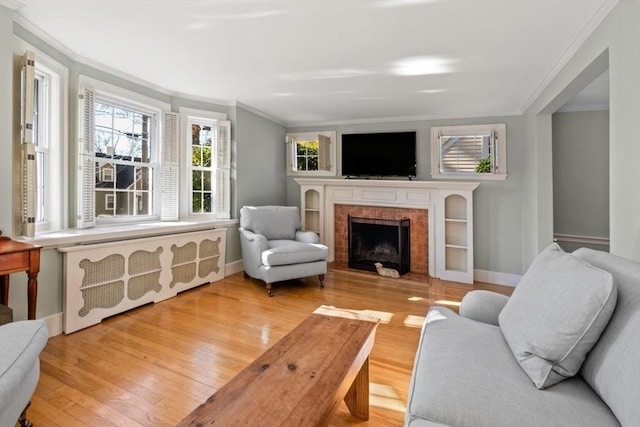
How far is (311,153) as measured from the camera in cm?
538

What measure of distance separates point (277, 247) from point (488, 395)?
292 cm

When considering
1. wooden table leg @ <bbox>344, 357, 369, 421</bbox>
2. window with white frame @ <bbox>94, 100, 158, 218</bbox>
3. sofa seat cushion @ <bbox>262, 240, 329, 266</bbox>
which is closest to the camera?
wooden table leg @ <bbox>344, 357, 369, 421</bbox>

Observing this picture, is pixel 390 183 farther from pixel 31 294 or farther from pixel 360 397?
pixel 31 294

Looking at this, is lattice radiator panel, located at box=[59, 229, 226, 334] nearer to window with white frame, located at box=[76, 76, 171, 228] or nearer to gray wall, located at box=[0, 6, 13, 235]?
window with white frame, located at box=[76, 76, 171, 228]

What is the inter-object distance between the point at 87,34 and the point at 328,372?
2.91 m

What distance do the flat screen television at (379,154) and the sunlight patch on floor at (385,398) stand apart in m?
3.26

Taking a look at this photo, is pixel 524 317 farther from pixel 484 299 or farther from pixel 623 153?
pixel 623 153

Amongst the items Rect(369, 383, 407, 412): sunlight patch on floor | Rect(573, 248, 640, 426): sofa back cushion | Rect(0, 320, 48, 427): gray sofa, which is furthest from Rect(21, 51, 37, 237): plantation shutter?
Rect(573, 248, 640, 426): sofa back cushion

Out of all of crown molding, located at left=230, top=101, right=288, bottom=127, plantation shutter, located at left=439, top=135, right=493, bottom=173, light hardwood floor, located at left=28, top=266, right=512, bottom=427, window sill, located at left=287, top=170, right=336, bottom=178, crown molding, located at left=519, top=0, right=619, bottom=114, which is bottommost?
light hardwood floor, located at left=28, top=266, right=512, bottom=427

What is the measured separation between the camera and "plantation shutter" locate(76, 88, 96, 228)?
9.43ft

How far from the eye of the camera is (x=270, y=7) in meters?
1.99

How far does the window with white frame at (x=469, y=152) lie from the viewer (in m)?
4.22

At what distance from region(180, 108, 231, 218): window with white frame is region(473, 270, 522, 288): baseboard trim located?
11.5 ft

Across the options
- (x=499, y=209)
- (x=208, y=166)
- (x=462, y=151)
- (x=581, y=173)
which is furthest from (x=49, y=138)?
(x=581, y=173)
